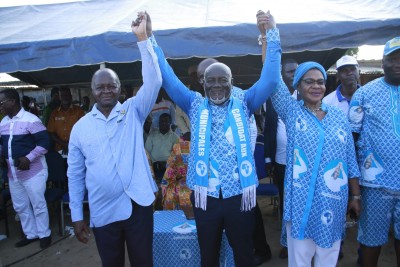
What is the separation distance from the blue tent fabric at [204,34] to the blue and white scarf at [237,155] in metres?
1.47

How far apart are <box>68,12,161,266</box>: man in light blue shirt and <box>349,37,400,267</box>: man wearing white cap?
5.22 feet

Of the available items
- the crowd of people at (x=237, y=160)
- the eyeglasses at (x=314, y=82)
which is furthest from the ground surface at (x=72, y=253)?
the eyeglasses at (x=314, y=82)

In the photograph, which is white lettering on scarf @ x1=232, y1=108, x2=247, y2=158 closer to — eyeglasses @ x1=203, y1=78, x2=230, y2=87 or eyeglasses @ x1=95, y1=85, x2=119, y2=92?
eyeglasses @ x1=203, y1=78, x2=230, y2=87

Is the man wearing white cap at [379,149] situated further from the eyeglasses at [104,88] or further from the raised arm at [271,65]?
the eyeglasses at [104,88]

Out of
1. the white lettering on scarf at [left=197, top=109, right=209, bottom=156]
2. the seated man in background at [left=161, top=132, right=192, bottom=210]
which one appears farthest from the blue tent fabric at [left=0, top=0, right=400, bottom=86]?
the white lettering on scarf at [left=197, top=109, right=209, bottom=156]

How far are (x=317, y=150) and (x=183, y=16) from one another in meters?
2.63

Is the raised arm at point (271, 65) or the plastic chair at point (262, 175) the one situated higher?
the raised arm at point (271, 65)

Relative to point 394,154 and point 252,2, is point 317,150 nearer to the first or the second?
point 394,154

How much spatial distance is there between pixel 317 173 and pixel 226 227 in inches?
27.6

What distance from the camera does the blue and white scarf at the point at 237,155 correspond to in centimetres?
204

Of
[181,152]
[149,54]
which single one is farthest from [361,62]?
[149,54]

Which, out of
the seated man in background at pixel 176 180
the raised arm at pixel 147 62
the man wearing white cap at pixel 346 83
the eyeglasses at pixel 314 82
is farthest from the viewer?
the seated man in background at pixel 176 180

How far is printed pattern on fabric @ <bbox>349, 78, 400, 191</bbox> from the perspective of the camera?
A: 90.5 inches

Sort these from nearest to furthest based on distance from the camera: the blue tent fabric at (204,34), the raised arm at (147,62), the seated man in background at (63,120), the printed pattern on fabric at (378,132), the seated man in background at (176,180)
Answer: the raised arm at (147,62), the printed pattern on fabric at (378,132), the blue tent fabric at (204,34), the seated man in background at (176,180), the seated man in background at (63,120)
